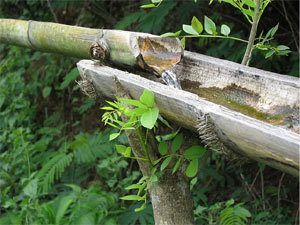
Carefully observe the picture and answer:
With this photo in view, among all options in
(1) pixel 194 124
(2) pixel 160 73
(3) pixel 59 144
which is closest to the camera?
(1) pixel 194 124

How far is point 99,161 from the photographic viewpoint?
3.96 m

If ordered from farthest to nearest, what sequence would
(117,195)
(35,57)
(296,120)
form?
1. (35,57)
2. (117,195)
3. (296,120)

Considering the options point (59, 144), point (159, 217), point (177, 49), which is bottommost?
point (59, 144)

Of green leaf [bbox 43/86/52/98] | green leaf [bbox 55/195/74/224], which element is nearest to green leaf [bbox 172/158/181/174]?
green leaf [bbox 55/195/74/224]

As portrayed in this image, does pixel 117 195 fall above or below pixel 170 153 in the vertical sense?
below

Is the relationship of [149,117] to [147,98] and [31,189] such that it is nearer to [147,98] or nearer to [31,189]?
[147,98]

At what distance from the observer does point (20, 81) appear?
4797 mm

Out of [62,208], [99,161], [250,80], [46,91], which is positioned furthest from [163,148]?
[46,91]

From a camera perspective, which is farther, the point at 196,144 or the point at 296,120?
the point at 196,144

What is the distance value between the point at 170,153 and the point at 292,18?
2.28 meters

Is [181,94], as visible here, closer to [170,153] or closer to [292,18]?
[170,153]

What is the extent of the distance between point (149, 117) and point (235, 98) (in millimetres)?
466

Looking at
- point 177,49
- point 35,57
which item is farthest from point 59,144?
point 177,49

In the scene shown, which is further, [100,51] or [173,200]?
[100,51]
